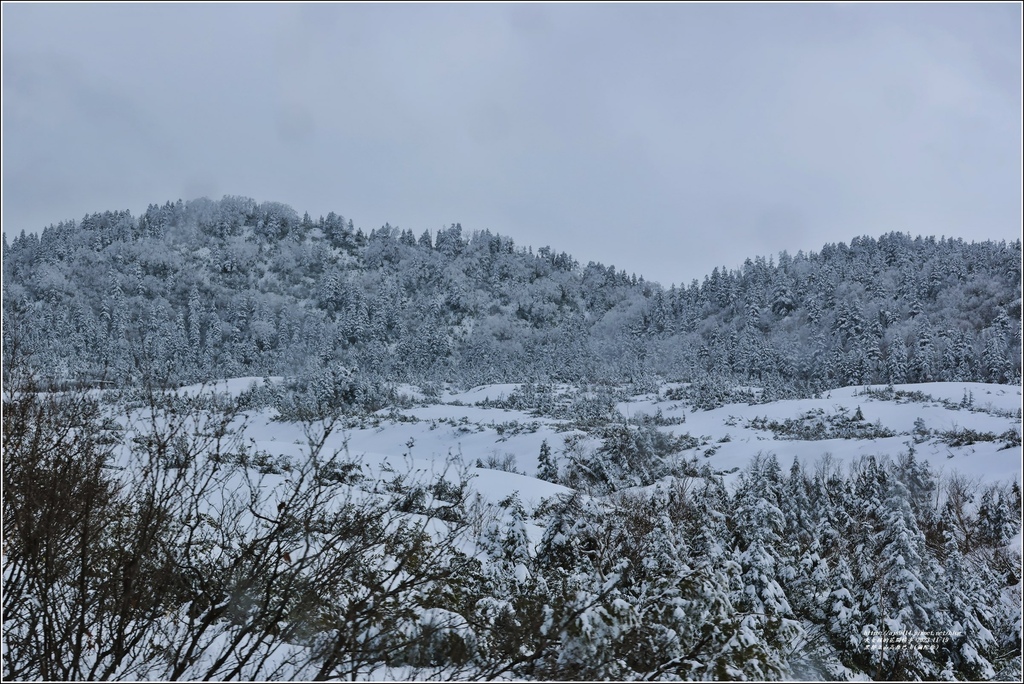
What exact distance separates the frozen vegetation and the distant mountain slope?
66 cm

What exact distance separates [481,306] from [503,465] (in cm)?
7863

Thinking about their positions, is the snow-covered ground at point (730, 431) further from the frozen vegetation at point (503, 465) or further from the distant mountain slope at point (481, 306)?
the distant mountain slope at point (481, 306)

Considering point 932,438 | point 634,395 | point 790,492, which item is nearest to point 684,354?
point 634,395

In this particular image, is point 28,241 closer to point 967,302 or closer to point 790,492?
point 790,492

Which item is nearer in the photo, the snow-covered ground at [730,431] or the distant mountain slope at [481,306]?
the snow-covered ground at [730,431]

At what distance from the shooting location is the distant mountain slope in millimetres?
60844

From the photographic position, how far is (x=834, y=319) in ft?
241

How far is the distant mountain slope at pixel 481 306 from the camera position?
60.8 meters

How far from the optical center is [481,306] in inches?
4102

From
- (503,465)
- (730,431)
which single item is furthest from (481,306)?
(503,465)

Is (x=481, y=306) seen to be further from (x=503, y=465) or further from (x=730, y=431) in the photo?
(x=503, y=465)

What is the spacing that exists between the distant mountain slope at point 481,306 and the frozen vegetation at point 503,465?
0.66 m

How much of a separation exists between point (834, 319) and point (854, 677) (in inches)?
2907

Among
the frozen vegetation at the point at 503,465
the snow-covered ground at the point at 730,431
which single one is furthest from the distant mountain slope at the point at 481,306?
the snow-covered ground at the point at 730,431
